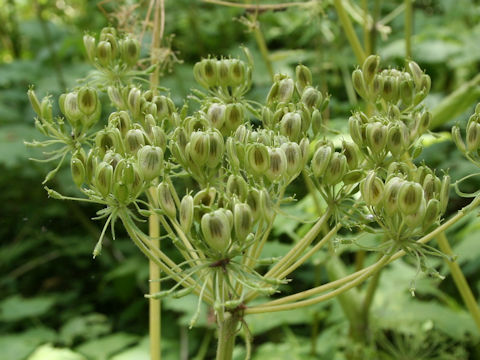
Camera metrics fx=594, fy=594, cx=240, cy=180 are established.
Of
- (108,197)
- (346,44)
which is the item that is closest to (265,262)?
(108,197)

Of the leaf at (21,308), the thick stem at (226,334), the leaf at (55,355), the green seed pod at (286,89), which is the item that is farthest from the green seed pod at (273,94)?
the leaf at (21,308)

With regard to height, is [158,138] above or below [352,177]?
above

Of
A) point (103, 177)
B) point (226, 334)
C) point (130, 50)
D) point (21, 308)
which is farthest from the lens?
point (21, 308)

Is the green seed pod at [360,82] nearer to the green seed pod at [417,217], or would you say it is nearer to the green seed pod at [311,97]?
the green seed pod at [311,97]

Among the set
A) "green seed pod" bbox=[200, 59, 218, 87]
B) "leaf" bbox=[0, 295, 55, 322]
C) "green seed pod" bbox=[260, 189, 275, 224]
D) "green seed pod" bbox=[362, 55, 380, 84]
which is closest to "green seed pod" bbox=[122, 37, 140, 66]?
"green seed pod" bbox=[200, 59, 218, 87]

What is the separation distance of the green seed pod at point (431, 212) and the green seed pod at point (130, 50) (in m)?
1.01

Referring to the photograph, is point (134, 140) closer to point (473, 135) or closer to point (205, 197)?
point (205, 197)

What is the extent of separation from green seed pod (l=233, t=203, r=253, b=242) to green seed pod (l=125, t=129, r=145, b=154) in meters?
0.34

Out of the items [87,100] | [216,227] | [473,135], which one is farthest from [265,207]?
[87,100]

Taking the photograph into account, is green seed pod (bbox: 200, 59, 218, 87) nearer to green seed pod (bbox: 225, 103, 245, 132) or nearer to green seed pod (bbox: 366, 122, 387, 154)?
green seed pod (bbox: 225, 103, 245, 132)

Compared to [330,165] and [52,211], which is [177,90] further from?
[330,165]

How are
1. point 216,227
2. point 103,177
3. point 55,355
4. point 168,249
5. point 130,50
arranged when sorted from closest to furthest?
point 216,227, point 103,177, point 130,50, point 55,355, point 168,249

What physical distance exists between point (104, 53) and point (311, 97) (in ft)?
2.14

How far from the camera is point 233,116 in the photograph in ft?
4.85
